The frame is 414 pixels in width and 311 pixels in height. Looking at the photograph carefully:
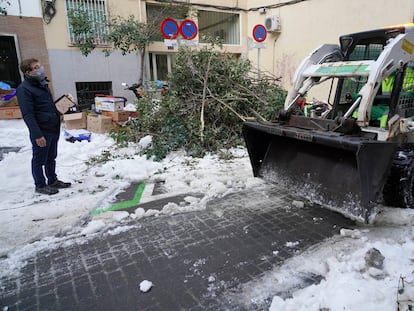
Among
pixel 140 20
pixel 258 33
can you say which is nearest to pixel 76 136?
pixel 258 33

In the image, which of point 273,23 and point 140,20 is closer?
point 140,20

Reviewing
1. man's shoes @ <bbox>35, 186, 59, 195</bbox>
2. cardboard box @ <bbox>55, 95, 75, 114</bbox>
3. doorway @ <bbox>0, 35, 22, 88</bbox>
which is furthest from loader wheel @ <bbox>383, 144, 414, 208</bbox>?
doorway @ <bbox>0, 35, 22, 88</bbox>

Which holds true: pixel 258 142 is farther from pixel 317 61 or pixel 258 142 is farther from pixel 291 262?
pixel 291 262

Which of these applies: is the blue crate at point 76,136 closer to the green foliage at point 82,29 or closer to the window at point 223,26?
the green foliage at point 82,29

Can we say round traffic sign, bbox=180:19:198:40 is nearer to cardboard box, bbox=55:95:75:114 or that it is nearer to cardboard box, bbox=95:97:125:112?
cardboard box, bbox=95:97:125:112

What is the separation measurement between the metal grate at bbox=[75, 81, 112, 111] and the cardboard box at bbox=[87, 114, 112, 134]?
112 inches

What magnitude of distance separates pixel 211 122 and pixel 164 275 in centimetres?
467

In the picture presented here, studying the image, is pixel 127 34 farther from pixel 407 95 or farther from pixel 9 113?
pixel 407 95

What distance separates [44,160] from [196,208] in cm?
244

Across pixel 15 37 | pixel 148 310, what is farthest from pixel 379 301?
pixel 15 37

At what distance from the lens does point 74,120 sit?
8.64 m

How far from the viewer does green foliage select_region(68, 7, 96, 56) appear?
396 inches

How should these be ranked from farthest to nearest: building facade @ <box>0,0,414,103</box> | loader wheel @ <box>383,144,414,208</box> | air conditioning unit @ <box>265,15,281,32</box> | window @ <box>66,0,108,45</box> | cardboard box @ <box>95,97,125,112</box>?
air conditioning unit @ <box>265,15,281,32</box>, window @ <box>66,0,108,45</box>, building facade @ <box>0,0,414,103</box>, cardboard box @ <box>95,97,125,112</box>, loader wheel @ <box>383,144,414,208</box>

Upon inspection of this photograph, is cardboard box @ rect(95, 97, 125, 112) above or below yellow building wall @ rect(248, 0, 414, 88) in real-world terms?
below
